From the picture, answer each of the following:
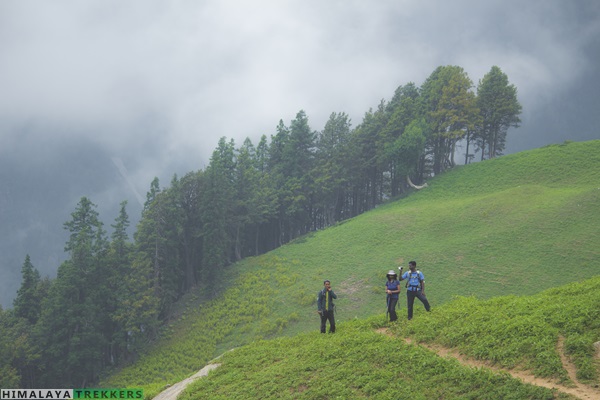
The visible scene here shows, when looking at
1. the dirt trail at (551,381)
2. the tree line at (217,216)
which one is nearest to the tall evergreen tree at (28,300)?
the tree line at (217,216)

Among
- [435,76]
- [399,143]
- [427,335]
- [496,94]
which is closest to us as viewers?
[427,335]

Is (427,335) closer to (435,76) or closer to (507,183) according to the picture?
(507,183)

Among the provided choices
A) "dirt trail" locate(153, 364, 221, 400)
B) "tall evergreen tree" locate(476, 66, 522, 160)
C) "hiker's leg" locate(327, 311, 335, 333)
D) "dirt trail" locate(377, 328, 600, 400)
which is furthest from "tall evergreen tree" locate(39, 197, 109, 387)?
"tall evergreen tree" locate(476, 66, 522, 160)

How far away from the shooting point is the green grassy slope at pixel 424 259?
127ft

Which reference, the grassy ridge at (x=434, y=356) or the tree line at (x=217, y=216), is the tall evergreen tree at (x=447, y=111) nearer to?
the tree line at (x=217, y=216)

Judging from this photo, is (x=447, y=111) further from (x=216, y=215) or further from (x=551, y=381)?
(x=551, y=381)

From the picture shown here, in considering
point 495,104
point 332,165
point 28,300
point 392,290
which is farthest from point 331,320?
point 495,104

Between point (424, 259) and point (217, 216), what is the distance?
2620 cm

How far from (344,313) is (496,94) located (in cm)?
5214

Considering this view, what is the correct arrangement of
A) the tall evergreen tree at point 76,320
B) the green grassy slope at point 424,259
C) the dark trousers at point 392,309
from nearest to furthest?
the dark trousers at point 392,309
the green grassy slope at point 424,259
the tall evergreen tree at point 76,320

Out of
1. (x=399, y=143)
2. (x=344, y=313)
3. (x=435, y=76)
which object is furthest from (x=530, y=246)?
(x=435, y=76)

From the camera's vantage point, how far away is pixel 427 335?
1504 centimetres

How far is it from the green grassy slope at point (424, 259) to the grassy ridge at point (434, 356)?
55.2 feet

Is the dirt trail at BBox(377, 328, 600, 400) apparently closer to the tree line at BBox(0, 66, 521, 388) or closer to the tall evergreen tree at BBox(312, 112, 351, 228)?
the tree line at BBox(0, 66, 521, 388)
